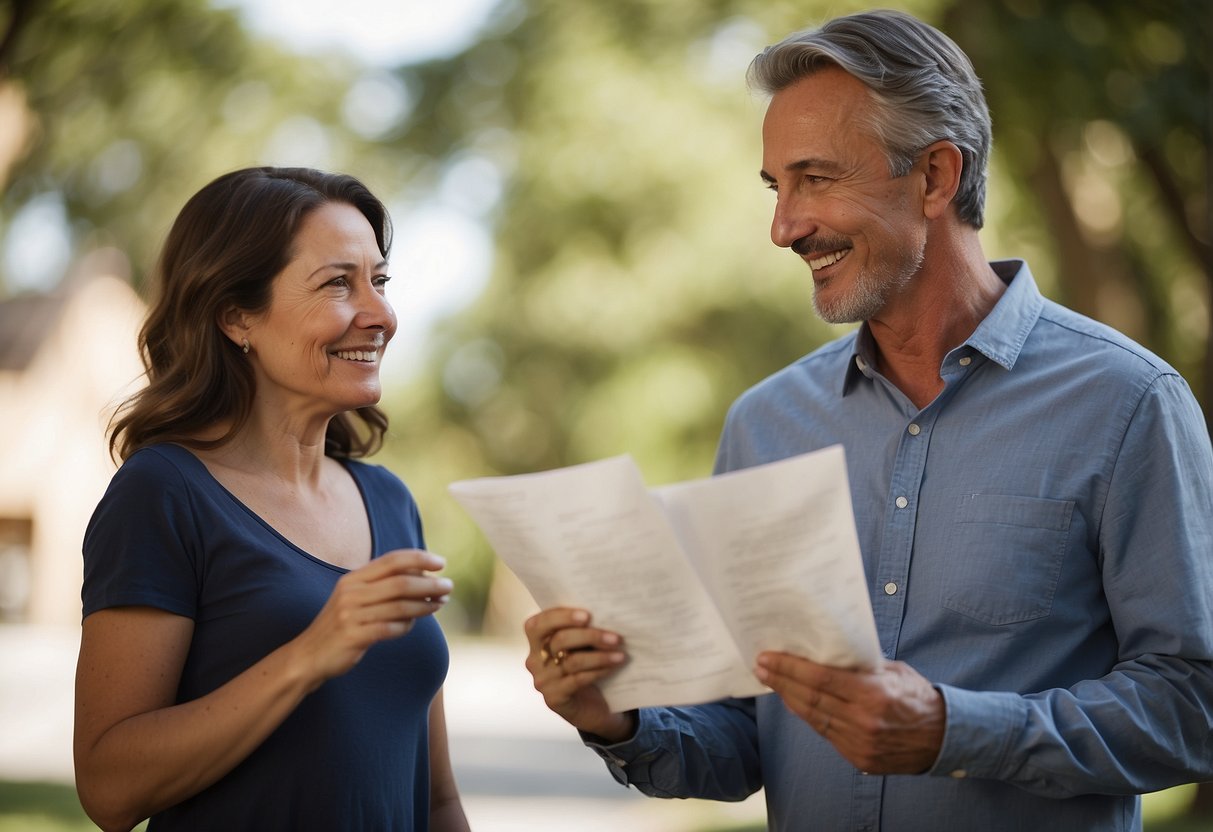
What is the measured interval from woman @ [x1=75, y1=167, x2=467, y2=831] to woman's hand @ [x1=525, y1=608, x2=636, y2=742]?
7.9 inches

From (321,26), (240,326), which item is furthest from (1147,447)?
(321,26)

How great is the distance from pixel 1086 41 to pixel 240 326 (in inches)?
214

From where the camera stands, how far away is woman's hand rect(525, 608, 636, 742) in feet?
7.41

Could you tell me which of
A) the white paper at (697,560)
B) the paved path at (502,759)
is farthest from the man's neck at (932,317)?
the paved path at (502,759)

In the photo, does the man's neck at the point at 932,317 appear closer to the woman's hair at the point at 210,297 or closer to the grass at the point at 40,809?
the woman's hair at the point at 210,297

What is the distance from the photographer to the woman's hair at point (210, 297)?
2740mm

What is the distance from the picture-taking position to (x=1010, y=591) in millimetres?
2484

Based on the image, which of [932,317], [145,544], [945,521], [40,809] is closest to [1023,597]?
[945,521]

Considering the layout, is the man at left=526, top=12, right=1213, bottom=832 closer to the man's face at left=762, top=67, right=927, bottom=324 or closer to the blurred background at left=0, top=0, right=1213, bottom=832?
the man's face at left=762, top=67, right=927, bottom=324

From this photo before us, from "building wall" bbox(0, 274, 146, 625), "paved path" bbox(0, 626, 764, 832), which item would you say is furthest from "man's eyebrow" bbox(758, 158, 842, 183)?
"building wall" bbox(0, 274, 146, 625)

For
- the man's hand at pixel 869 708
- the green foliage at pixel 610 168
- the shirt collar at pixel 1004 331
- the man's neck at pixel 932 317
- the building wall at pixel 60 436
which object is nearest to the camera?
the man's hand at pixel 869 708

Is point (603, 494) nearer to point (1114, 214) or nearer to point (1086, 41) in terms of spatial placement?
point (1086, 41)

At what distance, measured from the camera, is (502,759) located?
12.4 metres

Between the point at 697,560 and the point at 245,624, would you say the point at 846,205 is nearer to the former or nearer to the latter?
the point at 697,560
